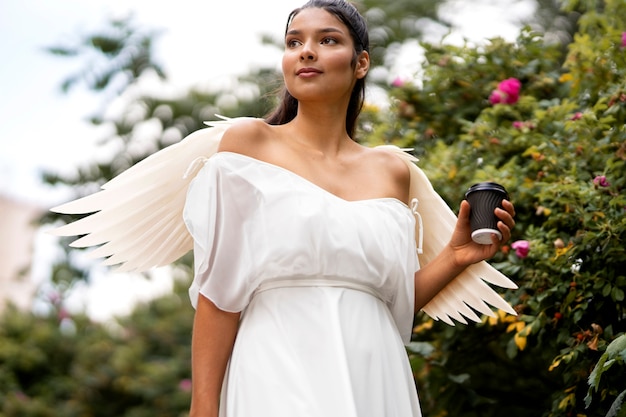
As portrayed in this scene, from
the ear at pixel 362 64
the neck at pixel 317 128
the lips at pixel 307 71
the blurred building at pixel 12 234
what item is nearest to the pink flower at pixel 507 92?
the ear at pixel 362 64

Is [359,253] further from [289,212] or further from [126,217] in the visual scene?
[126,217]

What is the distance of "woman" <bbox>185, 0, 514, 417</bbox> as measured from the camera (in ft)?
7.53

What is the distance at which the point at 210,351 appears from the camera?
7.88ft

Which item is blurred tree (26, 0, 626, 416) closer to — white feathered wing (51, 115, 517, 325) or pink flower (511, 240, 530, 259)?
pink flower (511, 240, 530, 259)

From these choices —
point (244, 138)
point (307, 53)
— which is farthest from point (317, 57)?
point (244, 138)

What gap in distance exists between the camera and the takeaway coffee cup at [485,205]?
239cm

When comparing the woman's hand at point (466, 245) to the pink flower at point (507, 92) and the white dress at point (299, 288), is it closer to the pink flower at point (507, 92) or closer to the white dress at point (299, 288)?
the white dress at point (299, 288)

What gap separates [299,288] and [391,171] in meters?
0.54

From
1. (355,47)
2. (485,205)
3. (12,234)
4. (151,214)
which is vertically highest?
(355,47)

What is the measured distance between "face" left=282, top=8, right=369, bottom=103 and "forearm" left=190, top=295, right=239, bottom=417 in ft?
2.08

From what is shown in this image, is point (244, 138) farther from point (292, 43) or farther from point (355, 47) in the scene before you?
point (355, 47)

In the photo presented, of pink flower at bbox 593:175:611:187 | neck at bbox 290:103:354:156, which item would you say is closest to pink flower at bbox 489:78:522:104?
pink flower at bbox 593:175:611:187

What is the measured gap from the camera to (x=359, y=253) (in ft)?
7.76

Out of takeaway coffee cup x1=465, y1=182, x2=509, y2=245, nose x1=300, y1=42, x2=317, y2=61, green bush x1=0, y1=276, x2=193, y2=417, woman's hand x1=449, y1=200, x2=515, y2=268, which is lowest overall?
green bush x1=0, y1=276, x2=193, y2=417
